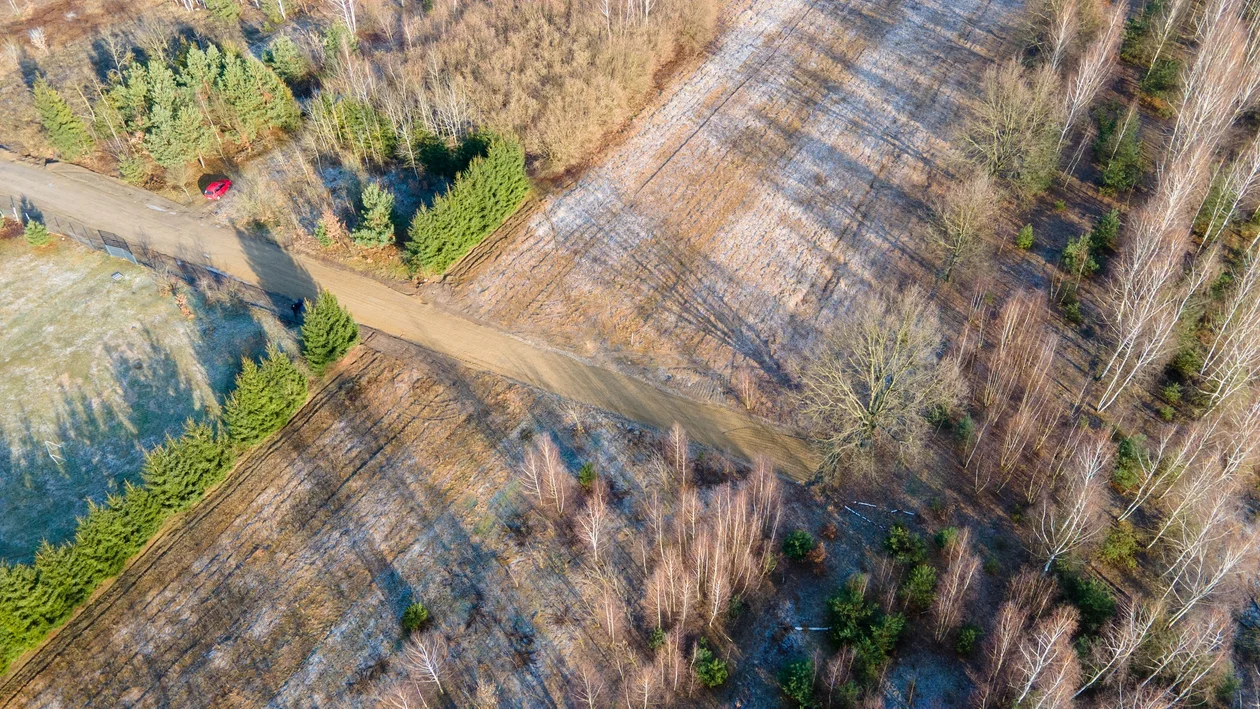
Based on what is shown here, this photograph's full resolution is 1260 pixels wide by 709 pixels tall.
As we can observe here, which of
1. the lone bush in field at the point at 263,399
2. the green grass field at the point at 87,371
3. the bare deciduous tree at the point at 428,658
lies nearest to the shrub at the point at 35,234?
the green grass field at the point at 87,371

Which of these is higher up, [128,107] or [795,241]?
[128,107]

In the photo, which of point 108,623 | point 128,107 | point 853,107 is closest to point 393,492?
point 108,623

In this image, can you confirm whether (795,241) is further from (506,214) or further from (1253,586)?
(1253,586)

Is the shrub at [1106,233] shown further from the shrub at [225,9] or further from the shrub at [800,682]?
the shrub at [225,9]

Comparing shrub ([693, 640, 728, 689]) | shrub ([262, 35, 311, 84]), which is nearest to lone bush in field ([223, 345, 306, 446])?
shrub ([693, 640, 728, 689])

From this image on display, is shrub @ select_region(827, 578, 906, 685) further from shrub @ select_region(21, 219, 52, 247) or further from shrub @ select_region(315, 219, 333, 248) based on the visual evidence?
shrub @ select_region(21, 219, 52, 247)

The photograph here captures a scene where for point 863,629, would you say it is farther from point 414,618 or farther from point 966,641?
point 414,618
